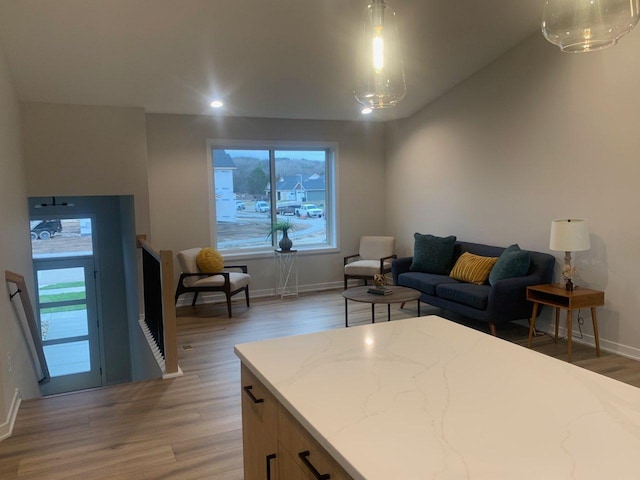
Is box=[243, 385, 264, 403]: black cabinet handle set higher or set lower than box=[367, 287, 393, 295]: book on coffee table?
higher

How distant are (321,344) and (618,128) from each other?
12.2 feet

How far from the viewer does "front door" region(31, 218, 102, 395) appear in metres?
7.22

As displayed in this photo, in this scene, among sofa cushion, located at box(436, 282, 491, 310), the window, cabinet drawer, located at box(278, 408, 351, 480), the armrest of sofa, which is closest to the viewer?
cabinet drawer, located at box(278, 408, 351, 480)

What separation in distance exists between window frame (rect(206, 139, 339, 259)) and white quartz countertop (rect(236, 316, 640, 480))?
4.98 m

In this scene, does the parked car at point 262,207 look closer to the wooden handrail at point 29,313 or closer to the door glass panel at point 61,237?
the door glass panel at point 61,237

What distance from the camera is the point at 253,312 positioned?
614cm

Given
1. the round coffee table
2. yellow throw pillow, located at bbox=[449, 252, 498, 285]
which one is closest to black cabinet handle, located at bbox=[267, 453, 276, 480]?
the round coffee table

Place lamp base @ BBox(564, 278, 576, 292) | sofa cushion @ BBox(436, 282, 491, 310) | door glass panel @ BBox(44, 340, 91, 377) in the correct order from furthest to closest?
door glass panel @ BBox(44, 340, 91, 377), sofa cushion @ BBox(436, 282, 491, 310), lamp base @ BBox(564, 278, 576, 292)

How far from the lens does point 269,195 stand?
716cm

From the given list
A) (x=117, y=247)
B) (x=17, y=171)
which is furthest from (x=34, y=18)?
(x=117, y=247)

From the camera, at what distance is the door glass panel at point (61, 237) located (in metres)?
7.18

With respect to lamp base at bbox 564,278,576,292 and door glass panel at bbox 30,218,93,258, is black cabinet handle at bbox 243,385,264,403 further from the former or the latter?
door glass panel at bbox 30,218,93,258

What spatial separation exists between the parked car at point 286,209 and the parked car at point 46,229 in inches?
127

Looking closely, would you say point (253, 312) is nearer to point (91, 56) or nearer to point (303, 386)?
point (91, 56)
